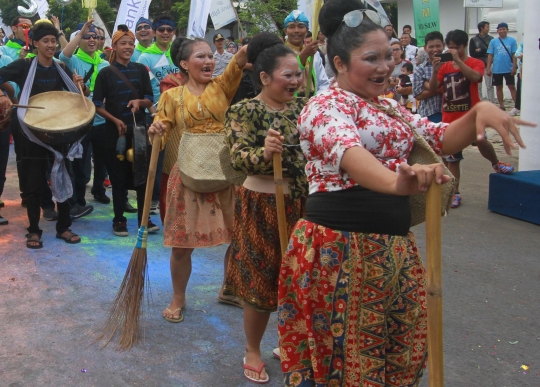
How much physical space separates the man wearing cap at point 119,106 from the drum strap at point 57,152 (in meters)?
0.34

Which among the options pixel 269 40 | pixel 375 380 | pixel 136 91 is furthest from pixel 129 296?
pixel 136 91

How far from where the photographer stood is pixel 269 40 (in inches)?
140

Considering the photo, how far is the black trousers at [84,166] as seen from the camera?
664cm

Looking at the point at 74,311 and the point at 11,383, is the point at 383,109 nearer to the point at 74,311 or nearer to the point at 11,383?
the point at 11,383

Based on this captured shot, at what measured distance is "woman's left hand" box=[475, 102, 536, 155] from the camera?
1.87 metres

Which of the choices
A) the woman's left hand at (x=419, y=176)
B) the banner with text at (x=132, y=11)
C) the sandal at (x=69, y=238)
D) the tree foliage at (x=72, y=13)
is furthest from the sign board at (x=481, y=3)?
the tree foliage at (x=72, y=13)

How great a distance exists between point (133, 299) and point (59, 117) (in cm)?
230

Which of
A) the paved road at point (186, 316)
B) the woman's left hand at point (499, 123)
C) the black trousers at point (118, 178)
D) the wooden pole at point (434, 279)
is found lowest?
the paved road at point (186, 316)

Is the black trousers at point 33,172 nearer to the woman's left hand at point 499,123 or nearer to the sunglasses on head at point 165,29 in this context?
the sunglasses on head at point 165,29

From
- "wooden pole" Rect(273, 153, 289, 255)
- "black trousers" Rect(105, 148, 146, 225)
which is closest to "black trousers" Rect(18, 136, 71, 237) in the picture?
"black trousers" Rect(105, 148, 146, 225)

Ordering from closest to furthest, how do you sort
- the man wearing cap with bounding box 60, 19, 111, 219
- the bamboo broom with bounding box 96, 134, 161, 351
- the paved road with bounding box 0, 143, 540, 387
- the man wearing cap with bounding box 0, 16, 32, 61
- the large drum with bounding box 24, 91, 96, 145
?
1. the paved road with bounding box 0, 143, 540, 387
2. the bamboo broom with bounding box 96, 134, 161, 351
3. the large drum with bounding box 24, 91, 96, 145
4. the man wearing cap with bounding box 60, 19, 111, 219
5. the man wearing cap with bounding box 0, 16, 32, 61

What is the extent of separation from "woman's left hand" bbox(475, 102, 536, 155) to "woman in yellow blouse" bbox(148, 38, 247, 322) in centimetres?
239

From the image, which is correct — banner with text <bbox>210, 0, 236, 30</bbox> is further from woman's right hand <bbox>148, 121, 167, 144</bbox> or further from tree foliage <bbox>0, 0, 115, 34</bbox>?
tree foliage <bbox>0, 0, 115, 34</bbox>

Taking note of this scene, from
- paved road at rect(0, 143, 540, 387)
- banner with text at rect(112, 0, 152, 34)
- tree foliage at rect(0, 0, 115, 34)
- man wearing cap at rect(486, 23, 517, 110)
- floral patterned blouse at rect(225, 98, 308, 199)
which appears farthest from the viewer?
tree foliage at rect(0, 0, 115, 34)
